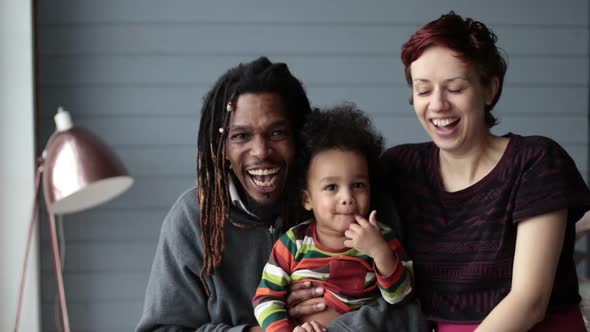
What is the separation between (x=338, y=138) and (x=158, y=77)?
188 centimetres

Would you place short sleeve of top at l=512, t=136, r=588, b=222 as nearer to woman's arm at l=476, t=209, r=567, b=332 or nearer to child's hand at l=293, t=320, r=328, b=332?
woman's arm at l=476, t=209, r=567, b=332

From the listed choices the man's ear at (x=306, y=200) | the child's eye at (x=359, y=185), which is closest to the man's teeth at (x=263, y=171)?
the man's ear at (x=306, y=200)

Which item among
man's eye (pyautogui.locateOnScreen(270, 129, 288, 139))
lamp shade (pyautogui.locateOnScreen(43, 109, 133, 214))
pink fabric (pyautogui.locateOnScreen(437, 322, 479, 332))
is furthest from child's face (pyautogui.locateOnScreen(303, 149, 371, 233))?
lamp shade (pyautogui.locateOnScreen(43, 109, 133, 214))

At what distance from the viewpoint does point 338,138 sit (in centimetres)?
208

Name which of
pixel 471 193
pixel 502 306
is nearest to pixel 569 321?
pixel 502 306

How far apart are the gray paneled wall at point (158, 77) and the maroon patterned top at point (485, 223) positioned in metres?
1.79

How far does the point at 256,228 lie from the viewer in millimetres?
2213

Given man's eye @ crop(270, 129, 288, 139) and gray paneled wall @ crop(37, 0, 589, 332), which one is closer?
man's eye @ crop(270, 129, 288, 139)

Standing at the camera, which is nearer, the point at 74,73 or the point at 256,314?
the point at 256,314

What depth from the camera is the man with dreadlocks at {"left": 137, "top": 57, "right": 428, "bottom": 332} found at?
6.95ft

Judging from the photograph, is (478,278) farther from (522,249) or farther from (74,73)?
(74,73)

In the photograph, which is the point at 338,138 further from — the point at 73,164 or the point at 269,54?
the point at 269,54

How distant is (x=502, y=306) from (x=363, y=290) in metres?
0.37

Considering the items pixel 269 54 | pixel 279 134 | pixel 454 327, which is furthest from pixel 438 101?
pixel 269 54
